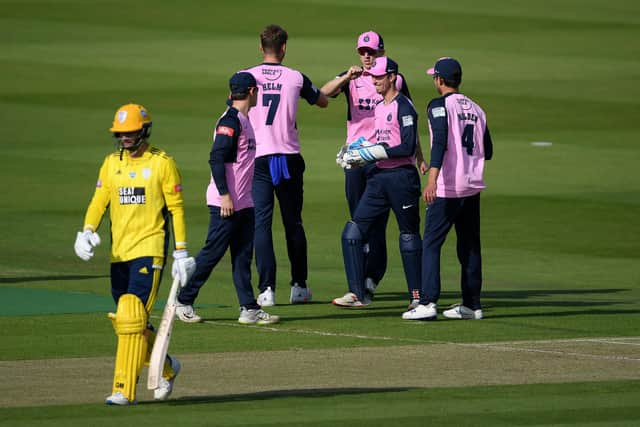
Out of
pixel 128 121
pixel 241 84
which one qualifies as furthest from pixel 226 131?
pixel 128 121

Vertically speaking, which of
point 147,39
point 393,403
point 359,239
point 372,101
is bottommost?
point 393,403

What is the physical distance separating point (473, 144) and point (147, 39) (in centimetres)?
2411

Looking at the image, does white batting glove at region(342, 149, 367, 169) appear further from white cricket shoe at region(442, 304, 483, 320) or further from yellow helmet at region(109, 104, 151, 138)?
yellow helmet at region(109, 104, 151, 138)

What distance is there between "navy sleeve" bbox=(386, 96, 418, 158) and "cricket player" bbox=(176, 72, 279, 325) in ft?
4.23

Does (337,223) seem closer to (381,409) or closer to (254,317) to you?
(254,317)

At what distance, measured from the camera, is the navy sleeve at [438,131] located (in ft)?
42.4

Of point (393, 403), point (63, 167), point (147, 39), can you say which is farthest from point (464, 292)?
point (147, 39)

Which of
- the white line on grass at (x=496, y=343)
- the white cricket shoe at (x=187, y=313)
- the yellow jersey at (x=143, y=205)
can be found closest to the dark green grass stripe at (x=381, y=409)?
the yellow jersey at (x=143, y=205)

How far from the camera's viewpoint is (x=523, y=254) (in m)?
17.9

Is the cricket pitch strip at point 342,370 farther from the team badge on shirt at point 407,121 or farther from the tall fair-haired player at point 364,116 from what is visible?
the tall fair-haired player at point 364,116

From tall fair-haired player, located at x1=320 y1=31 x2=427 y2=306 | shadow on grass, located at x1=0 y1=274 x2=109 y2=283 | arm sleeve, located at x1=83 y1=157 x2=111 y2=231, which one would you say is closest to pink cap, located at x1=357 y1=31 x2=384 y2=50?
tall fair-haired player, located at x1=320 y1=31 x2=427 y2=306

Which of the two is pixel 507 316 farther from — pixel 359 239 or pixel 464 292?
pixel 359 239

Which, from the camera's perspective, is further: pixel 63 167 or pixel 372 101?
pixel 63 167

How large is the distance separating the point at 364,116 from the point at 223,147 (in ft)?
7.79
